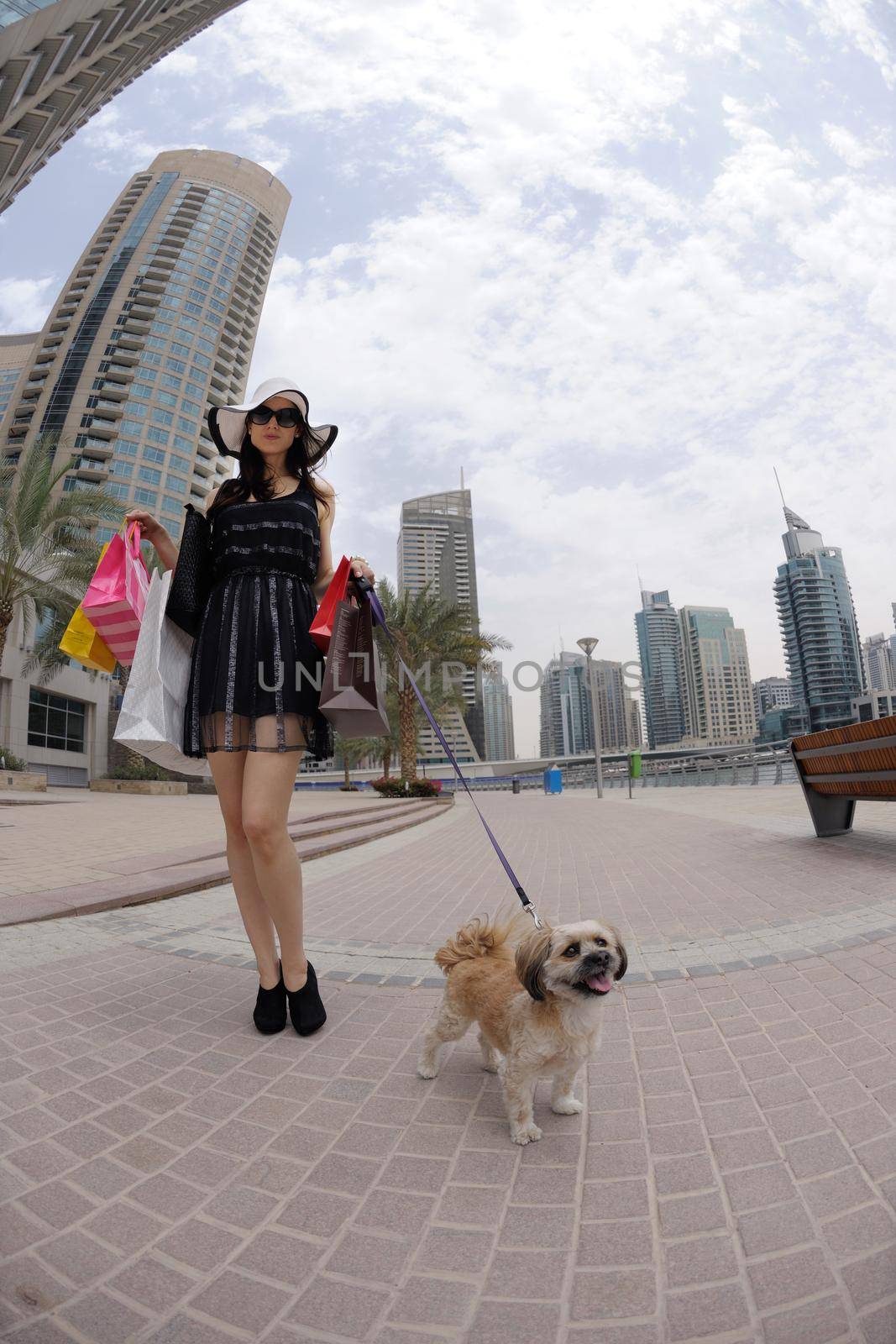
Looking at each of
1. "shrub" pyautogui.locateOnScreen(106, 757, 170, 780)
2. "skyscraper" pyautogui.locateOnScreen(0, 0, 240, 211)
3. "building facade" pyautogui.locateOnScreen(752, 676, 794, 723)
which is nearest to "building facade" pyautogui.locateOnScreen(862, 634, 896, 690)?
"building facade" pyautogui.locateOnScreen(752, 676, 794, 723)

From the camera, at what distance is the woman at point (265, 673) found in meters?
2.16

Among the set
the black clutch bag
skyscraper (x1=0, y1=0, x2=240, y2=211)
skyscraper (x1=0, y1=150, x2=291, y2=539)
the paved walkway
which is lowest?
the paved walkway

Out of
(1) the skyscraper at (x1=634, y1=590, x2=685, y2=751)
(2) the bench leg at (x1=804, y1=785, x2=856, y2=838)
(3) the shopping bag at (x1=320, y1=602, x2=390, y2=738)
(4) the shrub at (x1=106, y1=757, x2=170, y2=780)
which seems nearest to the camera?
(3) the shopping bag at (x1=320, y1=602, x2=390, y2=738)

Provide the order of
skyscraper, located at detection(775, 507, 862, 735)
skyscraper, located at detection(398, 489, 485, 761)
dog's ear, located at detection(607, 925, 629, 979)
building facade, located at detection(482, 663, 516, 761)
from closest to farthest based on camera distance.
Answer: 1. dog's ear, located at detection(607, 925, 629, 979)
2. skyscraper, located at detection(398, 489, 485, 761)
3. skyscraper, located at detection(775, 507, 862, 735)
4. building facade, located at detection(482, 663, 516, 761)

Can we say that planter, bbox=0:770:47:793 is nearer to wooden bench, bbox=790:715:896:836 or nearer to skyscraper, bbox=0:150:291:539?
wooden bench, bbox=790:715:896:836

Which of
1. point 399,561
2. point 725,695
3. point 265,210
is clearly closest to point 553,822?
point 399,561

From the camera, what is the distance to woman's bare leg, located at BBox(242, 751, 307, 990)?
2.08 m

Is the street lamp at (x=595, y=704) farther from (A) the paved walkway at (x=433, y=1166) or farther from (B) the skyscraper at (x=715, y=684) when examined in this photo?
(B) the skyscraper at (x=715, y=684)

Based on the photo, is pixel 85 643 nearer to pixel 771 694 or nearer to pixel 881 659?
pixel 771 694

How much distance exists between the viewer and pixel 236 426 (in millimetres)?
2465

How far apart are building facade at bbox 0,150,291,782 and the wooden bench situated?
221ft

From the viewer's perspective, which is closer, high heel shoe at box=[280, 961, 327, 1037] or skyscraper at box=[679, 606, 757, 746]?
high heel shoe at box=[280, 961, 327, 1037]

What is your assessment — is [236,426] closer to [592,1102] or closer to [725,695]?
[592,1102]

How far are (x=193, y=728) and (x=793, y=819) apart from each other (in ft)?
27.8
